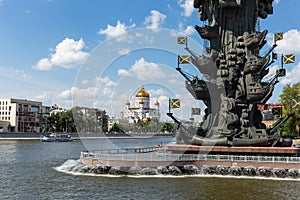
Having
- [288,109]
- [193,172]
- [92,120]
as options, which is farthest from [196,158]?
[92,120]

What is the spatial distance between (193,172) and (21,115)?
120 meters

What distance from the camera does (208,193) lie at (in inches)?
922

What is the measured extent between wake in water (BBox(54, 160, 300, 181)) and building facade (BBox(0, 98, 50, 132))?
365 ft

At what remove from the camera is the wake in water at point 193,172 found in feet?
96.7

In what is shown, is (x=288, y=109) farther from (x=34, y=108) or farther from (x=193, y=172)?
(x=34, y=108)

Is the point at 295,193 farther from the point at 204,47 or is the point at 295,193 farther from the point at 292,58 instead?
the point at 204,47

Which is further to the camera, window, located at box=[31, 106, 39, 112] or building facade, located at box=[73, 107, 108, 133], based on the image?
window, located at box=[31, 106, 39, 112]

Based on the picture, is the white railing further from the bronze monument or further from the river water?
the bronze monument

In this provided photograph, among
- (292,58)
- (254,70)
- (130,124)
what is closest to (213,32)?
(254,70)

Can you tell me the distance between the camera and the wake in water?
1160 inches

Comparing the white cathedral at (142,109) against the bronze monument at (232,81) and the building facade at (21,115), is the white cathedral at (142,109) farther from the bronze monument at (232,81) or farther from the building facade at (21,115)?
the bronze monument at (232,81)

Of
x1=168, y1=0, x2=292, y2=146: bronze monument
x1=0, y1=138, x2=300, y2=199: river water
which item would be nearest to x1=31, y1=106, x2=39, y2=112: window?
x1=168, y1=0, x2=292, y2=146: bronze monument

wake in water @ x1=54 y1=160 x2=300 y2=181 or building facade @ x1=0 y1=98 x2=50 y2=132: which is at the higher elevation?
building facade @ x1=0 y1=98 x2=50 y2=132

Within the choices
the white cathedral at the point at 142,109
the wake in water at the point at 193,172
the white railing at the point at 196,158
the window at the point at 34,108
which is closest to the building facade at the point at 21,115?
the window at the point at 34,108
